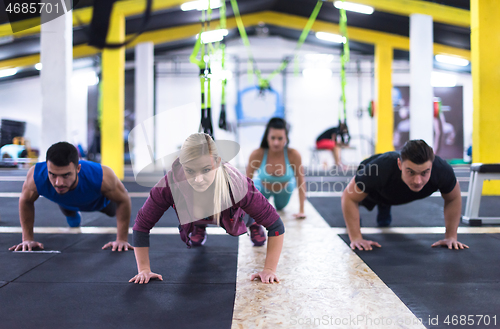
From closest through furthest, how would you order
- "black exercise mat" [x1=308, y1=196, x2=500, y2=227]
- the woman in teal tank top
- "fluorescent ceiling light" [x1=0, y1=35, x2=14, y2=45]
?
1. "black exercise mat" [x1=308, y1=196, x2=500, y2=227]
2. the woman in teal tank top
3. "fluorescent ceiling light" [x1=0, y1=35, x2=14, y2=45]

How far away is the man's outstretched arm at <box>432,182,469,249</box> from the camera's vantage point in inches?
78.7

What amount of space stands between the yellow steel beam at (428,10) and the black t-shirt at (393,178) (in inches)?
240

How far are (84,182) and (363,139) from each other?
10052mm

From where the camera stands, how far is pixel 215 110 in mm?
9992

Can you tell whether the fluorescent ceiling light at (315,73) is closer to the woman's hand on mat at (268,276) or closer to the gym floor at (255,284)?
the gym floor at (255,284)

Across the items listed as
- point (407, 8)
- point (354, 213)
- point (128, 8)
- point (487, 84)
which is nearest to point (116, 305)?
point (354, 213)

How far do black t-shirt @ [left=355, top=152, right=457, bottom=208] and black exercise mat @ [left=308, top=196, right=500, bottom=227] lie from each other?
0.74 metres

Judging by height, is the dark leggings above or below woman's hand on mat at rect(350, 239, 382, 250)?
above

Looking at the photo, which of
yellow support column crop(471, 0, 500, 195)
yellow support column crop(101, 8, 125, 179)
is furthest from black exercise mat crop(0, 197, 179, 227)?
yellow support column crop(471, 0, 500, 195)

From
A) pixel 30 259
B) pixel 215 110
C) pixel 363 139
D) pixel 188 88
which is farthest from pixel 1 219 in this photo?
pixel 363 139

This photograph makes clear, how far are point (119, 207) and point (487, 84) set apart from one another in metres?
4.32

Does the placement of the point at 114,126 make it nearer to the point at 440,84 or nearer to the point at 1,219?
the point at 1,219

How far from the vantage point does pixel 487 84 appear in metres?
4.19

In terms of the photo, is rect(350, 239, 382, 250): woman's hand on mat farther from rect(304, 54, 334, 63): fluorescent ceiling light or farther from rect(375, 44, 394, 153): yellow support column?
rect(304, 54, 334, 63): fluorescent ceiling light
